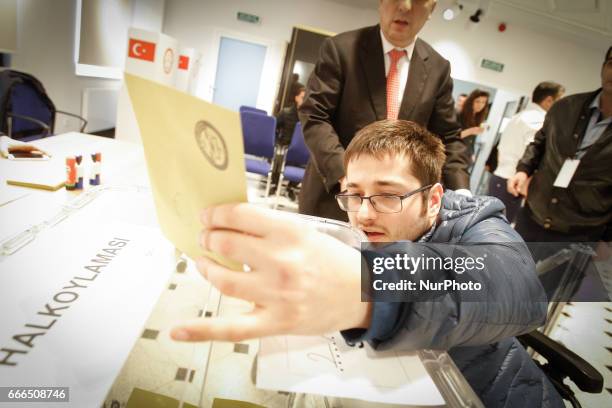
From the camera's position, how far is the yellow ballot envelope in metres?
0.32

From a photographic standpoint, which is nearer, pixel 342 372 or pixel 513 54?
pixel 342 372

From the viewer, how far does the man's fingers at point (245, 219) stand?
33 cm

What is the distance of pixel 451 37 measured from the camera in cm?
668

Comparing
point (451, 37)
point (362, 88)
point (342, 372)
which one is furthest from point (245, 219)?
point (451, 37)

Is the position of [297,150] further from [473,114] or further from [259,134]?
[473,114]

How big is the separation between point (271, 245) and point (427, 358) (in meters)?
0.53

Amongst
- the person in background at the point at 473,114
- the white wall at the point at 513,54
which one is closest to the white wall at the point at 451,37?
the white wall at the point at 513,54

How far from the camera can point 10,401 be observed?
493mm

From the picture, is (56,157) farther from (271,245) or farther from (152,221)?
(271,245)

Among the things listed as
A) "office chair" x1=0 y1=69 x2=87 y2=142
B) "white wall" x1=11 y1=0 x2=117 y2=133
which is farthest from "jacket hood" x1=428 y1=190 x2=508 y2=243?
"white wall" x1=11 y1=0 x2=117 y2=133

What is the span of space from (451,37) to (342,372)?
763cm

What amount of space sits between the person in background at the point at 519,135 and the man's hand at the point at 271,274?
3.16m

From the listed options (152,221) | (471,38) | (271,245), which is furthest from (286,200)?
(471,38)

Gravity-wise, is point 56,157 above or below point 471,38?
below
